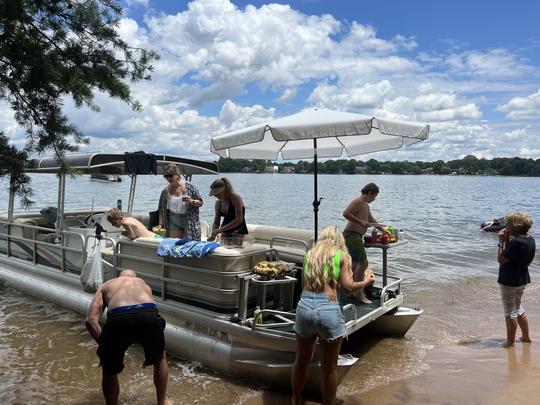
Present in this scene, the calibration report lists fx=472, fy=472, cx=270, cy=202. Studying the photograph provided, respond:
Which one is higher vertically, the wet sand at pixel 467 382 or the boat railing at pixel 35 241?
the boat railing at pixel 35 241

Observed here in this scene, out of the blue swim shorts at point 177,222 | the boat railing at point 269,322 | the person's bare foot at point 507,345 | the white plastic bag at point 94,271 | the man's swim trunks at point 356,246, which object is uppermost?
the blue swim shorts at point 177,222

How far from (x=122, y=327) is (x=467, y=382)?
3905 millimetres

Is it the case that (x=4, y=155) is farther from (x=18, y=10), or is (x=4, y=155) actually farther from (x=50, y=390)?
(x=50, y=390)

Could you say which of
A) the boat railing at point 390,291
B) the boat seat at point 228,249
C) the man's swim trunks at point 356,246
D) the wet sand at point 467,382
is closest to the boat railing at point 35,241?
the boat seat at point 228,249

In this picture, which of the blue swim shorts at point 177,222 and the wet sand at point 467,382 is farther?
the blue swim shorts at point 177,222

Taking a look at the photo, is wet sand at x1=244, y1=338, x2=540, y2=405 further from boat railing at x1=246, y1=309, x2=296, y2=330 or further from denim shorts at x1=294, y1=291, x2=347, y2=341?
denim shorts at x1=294, y1=291, x2=347, y2=341

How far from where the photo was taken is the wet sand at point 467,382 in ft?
16.3

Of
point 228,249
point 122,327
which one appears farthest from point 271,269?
point 122,327

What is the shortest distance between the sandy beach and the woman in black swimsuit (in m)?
2.37

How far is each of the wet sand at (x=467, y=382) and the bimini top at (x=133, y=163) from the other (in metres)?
4.31

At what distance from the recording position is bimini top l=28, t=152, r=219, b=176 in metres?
7.21

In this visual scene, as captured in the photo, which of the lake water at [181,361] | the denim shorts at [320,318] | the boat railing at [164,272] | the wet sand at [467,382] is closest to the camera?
the denim shorts at [320,318]

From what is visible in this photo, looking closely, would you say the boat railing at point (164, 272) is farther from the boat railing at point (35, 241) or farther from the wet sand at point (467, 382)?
the wet sand at point (467, 382)

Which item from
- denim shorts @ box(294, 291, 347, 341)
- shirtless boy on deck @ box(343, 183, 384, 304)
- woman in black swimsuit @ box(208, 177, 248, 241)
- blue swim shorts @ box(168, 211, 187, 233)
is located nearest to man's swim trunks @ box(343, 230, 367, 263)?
shirtless boy on deck @ box(343, 183, 384, 304)
